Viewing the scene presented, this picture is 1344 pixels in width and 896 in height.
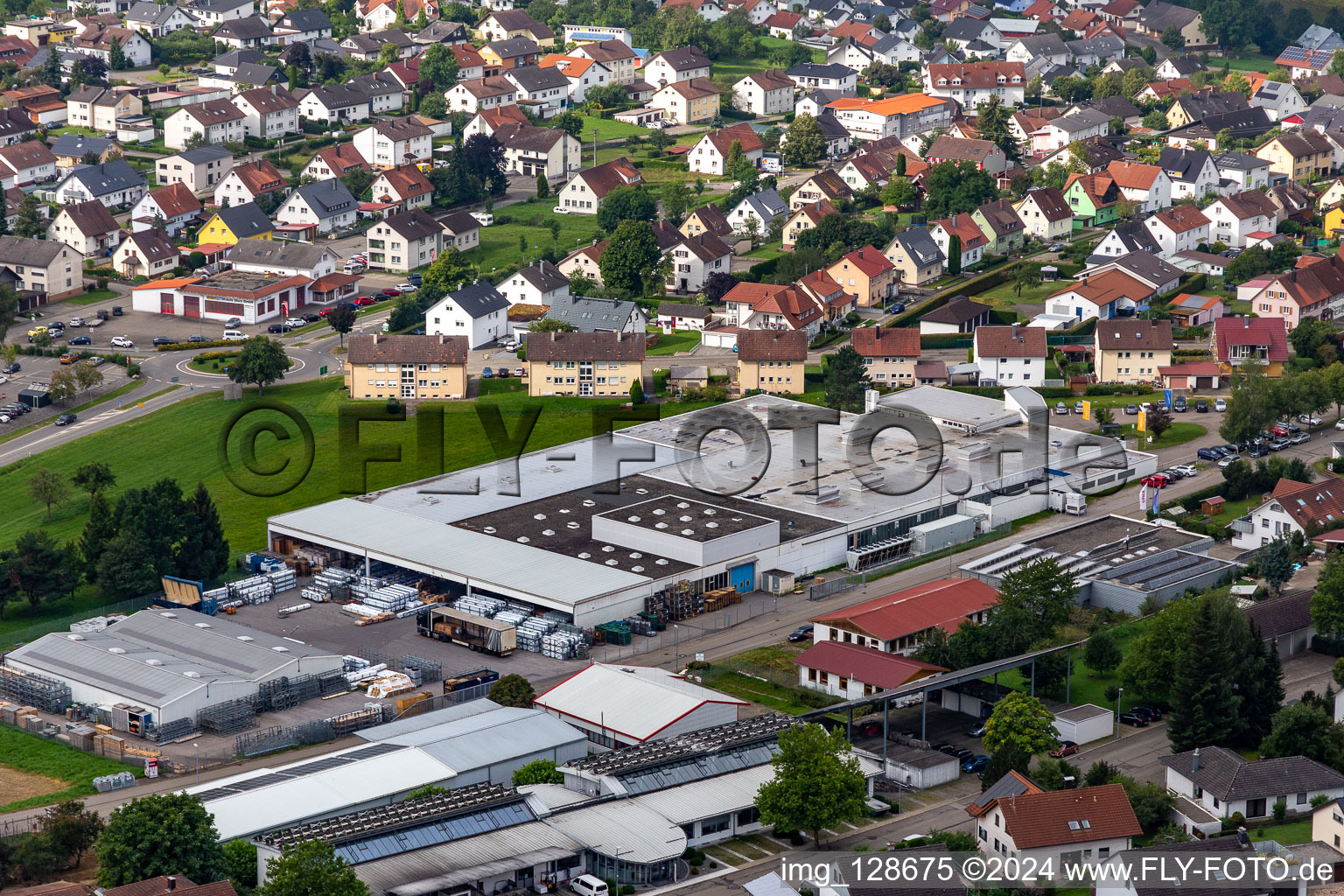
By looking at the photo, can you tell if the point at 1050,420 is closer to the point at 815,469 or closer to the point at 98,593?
the point at 815,469

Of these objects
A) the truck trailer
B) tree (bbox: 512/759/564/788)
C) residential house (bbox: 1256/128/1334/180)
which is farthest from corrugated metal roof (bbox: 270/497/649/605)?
residential house (bbox: 1256/128/1334/180)

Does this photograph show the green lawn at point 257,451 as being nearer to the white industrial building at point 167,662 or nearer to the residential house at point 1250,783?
the white industrial building at point 167,662

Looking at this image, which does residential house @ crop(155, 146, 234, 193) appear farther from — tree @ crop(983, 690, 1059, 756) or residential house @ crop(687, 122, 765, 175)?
tree @ crop(983, 690, 1059, 756)

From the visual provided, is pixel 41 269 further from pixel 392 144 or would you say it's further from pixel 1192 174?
pixel 1192 174

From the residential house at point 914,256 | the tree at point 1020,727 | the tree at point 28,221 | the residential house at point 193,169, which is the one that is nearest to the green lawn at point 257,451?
the residential house at point 914,256

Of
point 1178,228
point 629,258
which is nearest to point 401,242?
point 629,258

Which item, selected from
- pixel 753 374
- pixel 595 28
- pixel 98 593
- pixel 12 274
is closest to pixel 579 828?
pixel 98 593
